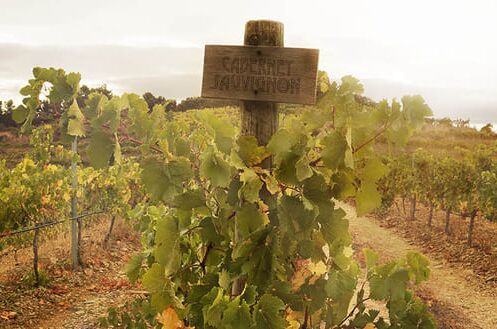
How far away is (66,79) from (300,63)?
0.87 m

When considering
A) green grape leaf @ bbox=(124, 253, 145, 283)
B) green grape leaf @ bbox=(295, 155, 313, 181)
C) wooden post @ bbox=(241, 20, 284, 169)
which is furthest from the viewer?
green grape leaf @ bbox=(124, 253, 145, 283)

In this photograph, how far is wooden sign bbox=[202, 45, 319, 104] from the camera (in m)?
1.87

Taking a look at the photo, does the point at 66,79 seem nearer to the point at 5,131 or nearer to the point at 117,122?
the point at 117,122

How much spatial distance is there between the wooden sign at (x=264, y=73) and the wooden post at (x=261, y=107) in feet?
0.21

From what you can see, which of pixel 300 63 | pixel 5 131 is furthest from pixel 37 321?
pixel 5 131

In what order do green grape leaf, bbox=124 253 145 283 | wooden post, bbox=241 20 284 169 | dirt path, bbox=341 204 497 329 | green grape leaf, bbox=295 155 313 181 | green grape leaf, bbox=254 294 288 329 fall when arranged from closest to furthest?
green grape leaf, bbox=295 155 313 181 < green grape leaf, bbox=254 294 288 329 < wooden post, bbox=241 20 284 169 < green grape leaf, bbox=124 253 145 283 < dirt path, bbox=341 204 497 329

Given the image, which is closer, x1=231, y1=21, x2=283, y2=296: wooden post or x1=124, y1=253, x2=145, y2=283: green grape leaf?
x1=231, y1=21, x2=283, y2=296: wooden post

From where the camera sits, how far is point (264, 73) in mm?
1898

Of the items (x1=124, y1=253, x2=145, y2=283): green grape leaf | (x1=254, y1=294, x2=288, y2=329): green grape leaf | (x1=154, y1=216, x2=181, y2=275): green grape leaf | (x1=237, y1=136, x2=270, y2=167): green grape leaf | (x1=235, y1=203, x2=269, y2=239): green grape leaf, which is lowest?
(x1=124, y1=253, x2=145, y2=283): green grape leaf

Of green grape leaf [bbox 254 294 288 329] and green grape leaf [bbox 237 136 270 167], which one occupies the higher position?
green grape leaf [bbox 237 136 270 167]

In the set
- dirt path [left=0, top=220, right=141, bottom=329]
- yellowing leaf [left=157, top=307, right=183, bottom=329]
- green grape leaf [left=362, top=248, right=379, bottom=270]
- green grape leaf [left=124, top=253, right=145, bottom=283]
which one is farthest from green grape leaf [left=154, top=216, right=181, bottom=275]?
dirt path [left=0, top=220, right=141, bottom=329]

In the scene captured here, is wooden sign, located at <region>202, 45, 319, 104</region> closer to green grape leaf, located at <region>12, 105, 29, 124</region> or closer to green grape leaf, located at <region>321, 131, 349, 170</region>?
green grape leaf, located at <region>321, 131, 349, 170</region>

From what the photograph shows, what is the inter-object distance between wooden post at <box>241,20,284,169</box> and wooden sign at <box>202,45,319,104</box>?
63 millimetres

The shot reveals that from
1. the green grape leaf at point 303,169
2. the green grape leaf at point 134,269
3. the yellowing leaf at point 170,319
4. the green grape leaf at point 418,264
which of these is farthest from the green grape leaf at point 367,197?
the green grape leaf at point 134,269
